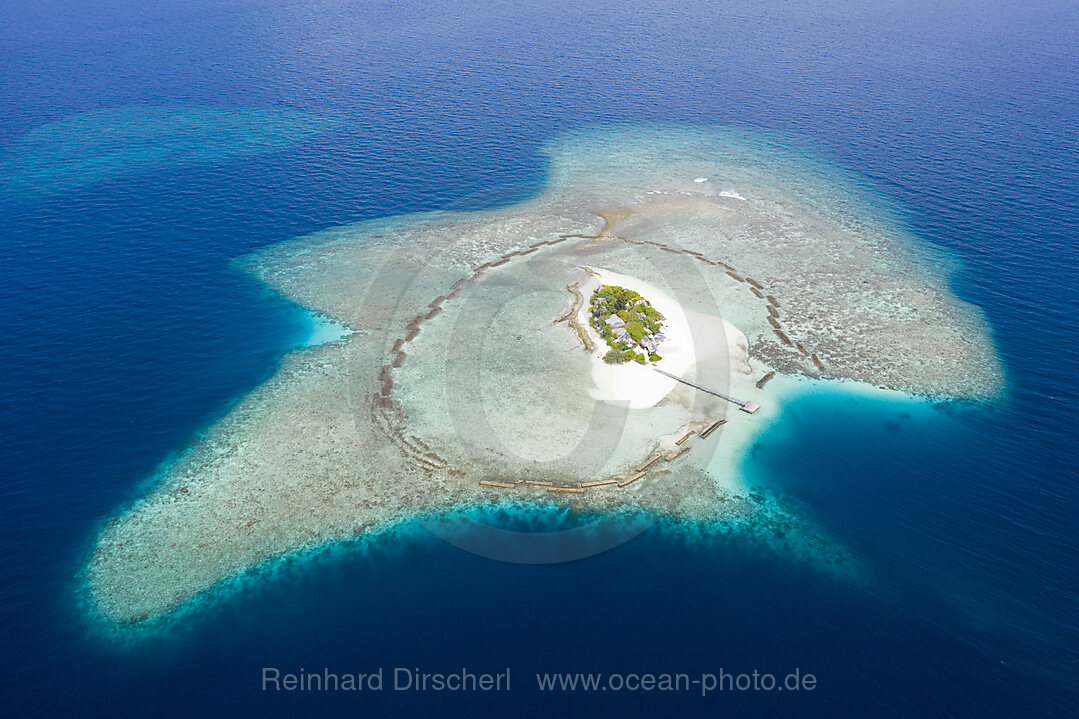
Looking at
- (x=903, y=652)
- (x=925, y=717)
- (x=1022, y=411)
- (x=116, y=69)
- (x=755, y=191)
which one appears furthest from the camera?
(x=116, y=69)

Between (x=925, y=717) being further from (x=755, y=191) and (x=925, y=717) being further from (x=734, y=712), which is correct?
(x=755, y=191)

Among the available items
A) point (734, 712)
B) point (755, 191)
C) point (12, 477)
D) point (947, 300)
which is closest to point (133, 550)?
point (12, 477)

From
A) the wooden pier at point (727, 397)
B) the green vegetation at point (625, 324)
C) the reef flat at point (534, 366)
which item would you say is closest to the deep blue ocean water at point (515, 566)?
the wooden pier at point (727, 397)

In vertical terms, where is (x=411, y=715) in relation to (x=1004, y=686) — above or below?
below

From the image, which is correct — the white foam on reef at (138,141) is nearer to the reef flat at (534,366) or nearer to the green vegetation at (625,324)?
the reef flat at (534,366)

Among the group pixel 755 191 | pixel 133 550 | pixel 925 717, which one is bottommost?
pixel 133 550

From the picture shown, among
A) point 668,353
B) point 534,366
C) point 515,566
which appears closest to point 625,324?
point 668,353

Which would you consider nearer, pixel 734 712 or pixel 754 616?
pixel 734 712

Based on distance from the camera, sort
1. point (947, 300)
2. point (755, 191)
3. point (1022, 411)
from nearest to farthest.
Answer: point (1022, 411), point (947, 300), point (755, 191)
